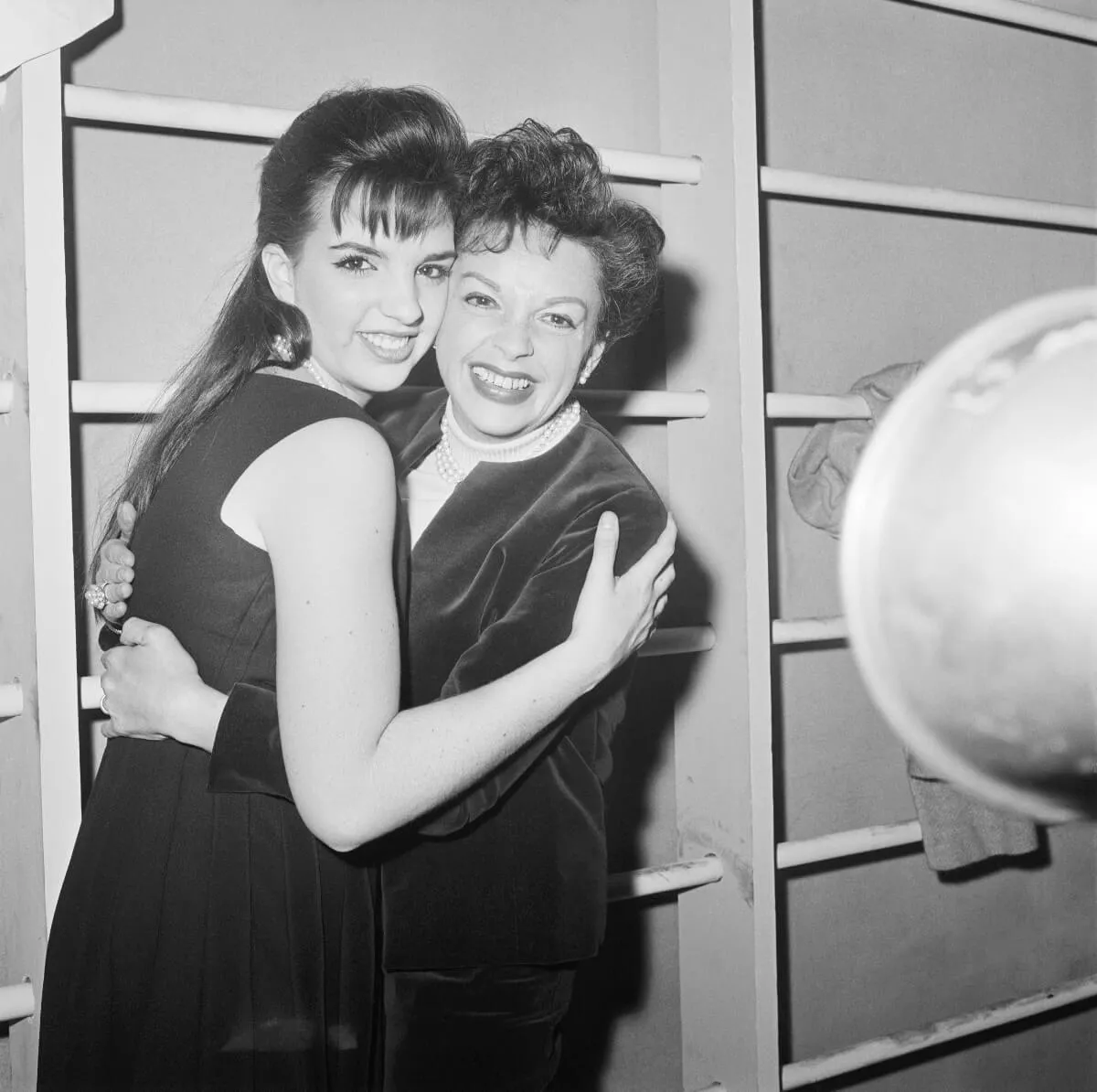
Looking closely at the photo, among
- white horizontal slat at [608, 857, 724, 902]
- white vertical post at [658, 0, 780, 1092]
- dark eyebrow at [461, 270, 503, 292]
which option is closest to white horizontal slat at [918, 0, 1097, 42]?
white vertical post at [658, 0, 780, 1092]

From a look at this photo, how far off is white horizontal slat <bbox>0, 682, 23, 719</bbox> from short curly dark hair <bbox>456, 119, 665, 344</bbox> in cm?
48

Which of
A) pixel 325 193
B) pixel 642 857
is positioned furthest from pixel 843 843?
pixel 325 193

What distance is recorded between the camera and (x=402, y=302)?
751 mm

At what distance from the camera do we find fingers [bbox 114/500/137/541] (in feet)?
2.63

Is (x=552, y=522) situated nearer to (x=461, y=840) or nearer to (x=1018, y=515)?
(x=461, y=840)

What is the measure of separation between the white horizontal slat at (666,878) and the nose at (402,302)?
22.6 inches

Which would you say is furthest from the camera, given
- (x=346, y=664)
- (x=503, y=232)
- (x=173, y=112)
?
(x=173, y=112)

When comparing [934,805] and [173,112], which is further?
[934,805]

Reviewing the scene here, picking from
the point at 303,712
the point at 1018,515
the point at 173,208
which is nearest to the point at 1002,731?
the point at 1018,515

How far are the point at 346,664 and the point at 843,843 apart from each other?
74 centimetres

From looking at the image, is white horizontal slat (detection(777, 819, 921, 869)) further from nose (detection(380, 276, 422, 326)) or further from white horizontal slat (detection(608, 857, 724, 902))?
nose (detection(380, 276, 422, 326))

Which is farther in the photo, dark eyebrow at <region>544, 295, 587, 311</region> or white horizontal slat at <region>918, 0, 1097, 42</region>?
white horizontal slat at <region>918, 0, 1097, 42</region>

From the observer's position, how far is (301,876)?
760 millimetres

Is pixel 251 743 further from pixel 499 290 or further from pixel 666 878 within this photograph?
pixel 666 878
